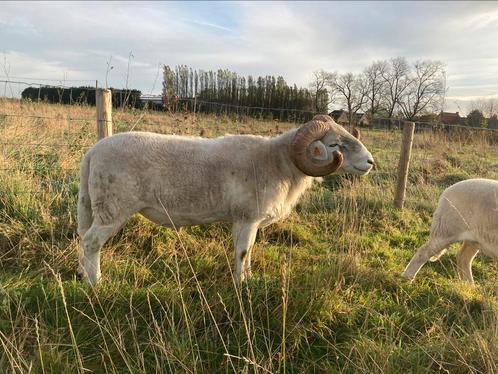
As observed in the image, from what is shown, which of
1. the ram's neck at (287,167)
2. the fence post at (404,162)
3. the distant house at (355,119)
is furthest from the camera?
the distant house at (355,119)

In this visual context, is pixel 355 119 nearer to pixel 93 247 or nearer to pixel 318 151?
pixel 318 151

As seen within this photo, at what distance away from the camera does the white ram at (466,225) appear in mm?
4551

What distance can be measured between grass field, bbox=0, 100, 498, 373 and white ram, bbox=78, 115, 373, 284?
18.0 inches

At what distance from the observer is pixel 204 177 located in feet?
13.6

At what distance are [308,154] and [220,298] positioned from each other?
197 cm

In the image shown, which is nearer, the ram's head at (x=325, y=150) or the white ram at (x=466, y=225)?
the ram's head at (x=325, y=150)

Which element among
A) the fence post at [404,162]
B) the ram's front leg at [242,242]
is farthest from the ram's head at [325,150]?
the fence post at [404,162]

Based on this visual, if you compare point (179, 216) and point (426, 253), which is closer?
point (179, 216)

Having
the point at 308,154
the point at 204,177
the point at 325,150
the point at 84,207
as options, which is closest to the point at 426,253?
the point at 325,150

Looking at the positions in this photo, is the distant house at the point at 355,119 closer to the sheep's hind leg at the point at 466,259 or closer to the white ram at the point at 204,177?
the sheep's hind leg at the point at 466,259

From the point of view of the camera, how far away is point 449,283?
462 cm

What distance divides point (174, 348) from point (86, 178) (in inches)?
85.6

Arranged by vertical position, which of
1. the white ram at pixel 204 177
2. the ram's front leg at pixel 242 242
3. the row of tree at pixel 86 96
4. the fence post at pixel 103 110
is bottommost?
the ram's front leg at pixel 242 242

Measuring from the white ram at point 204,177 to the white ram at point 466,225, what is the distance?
4.43 ft
